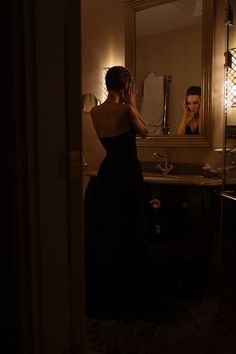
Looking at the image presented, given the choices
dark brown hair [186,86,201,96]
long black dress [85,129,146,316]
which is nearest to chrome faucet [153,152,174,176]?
dark brown hair [186,86,201,96]

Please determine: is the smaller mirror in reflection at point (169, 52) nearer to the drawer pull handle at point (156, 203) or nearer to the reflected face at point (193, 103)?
the reflected face at point (193, 103)

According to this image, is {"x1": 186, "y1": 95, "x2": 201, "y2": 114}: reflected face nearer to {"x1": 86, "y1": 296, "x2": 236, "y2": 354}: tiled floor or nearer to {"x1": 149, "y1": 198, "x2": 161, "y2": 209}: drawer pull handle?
{"x1": 149, "y1": 198, "x2": 161, "y2": 209}: drawer pull handle

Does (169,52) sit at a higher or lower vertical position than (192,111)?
higher

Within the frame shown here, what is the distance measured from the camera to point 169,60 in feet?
8.93

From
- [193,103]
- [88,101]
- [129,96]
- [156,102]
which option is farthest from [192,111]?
[88,101]

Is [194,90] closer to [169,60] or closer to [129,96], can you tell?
[169,60]

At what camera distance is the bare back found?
216cm

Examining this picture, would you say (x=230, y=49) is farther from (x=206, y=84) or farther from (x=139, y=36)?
(x=139, y=36)

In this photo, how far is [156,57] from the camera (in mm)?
2789

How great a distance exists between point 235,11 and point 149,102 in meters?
0.95

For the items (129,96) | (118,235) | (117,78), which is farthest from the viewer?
(129,96)

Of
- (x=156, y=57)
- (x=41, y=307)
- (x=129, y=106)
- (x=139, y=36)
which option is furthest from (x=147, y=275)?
(x=139, y=36)

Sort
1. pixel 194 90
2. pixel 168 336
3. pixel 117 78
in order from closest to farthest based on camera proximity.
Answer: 1. pixel 168 336
2. pixel 117 78
3. pixel 194 90

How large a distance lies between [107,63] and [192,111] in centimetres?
96
